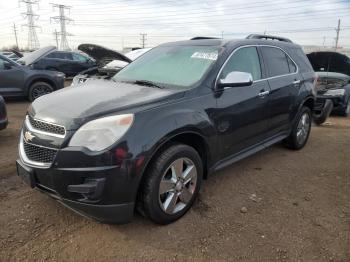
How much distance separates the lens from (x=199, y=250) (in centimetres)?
283

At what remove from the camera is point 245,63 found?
4.10 m

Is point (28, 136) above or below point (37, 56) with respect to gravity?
above

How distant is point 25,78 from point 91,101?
737 cm

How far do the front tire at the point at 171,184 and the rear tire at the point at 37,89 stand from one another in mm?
7642

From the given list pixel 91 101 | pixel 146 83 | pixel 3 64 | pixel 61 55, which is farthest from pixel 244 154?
pixel 61 55

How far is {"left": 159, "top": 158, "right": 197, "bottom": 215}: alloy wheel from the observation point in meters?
3.07

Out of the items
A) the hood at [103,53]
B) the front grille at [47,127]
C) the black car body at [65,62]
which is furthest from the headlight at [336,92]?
the black car body at [65,62]

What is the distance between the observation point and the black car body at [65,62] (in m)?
16.7

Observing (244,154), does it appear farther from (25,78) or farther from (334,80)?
(25,78)

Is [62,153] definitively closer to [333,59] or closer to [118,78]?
[118,78]

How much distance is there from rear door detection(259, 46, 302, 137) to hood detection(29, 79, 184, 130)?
174 cm

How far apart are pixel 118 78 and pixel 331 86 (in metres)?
7.15

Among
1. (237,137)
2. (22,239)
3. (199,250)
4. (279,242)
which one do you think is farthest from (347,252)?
(22,239)

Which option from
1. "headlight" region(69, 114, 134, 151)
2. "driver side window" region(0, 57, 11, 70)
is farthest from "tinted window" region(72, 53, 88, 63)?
"headlight" region(69, 114, 134, 151)
